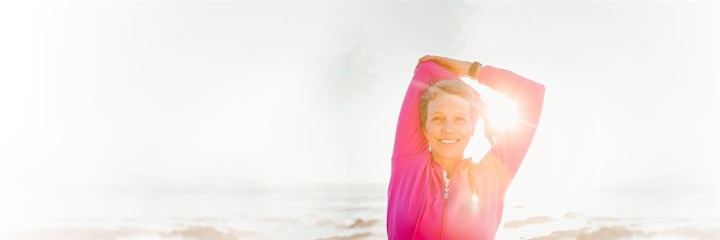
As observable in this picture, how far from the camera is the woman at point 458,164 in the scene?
1.92m

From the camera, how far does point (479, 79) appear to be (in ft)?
6.62

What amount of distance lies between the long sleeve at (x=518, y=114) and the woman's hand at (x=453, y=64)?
8 cm

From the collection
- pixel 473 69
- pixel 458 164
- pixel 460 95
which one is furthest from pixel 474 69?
pixel 458 164

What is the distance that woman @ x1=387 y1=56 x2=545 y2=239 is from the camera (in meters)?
1.92

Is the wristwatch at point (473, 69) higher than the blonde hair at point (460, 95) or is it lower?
higher

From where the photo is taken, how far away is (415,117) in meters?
2.12

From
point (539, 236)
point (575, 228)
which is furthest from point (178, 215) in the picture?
point (575, 228)

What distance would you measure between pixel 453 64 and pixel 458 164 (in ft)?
1.24

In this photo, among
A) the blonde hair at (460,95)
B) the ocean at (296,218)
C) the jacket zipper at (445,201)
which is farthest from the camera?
the ocean at (296,218)

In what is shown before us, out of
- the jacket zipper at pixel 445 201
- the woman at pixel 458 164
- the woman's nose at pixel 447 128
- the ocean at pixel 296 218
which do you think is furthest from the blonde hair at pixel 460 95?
the ocean at pixel 296 218

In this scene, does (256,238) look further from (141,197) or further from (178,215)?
(141,197)

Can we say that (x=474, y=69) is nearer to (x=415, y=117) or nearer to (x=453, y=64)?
(x=453, y=64)

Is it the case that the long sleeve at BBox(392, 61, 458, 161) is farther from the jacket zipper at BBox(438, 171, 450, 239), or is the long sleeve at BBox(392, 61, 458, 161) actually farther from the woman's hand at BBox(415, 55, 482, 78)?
the jacket zipper at BBox(438, 171, 450, 239)

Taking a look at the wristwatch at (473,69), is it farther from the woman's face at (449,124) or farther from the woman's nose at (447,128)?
Answer: the woman's nose at (447,128)
